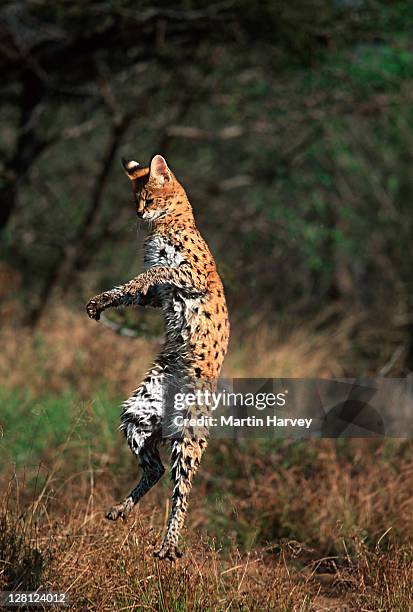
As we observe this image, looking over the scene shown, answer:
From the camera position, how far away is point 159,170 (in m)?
3.83

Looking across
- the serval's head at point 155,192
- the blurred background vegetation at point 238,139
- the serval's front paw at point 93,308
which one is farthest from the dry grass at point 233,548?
the blurred background vegetation at point 238,139

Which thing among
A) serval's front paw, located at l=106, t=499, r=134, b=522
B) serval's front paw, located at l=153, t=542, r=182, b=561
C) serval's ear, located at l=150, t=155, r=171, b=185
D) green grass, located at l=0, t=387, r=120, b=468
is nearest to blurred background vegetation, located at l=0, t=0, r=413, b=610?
green grass, located at l=0, t=387, r=120, b=468

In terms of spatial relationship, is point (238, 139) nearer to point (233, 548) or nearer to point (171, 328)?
point (233, 548)

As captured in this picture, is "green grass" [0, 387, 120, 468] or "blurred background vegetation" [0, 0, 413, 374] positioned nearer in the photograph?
"green grass" [0, 387, 120, 468]

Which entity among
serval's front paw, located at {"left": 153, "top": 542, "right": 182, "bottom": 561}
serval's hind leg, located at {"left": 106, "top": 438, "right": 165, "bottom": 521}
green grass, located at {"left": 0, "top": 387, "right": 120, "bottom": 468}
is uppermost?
green grass, located at {"left": 0, "top": 387, "right": 120, "bottom": 468}

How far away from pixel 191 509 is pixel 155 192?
→ 359 cm

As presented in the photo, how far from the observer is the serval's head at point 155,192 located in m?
3.86

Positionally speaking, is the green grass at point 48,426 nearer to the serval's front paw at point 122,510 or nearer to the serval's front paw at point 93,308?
the serval's front paw at point 122,510

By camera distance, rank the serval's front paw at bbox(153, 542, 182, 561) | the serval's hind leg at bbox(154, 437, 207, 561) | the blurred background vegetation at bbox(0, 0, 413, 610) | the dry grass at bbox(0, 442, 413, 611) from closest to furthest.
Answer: the serval's front paw at bbox(153, 542, 182, 561) → the serval's hind leg at bbox(154, 437, 207, 561) → the dry grass at bbox(0, 442, 413, 611) → the blurred background vegetation at bbox(0, 0, 413, 610)

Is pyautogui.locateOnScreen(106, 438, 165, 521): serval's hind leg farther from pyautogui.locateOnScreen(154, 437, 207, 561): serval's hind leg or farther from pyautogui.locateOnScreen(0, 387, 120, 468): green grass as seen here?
pyautogui.locateOnScreen(0, 387, 120, 468): green grass

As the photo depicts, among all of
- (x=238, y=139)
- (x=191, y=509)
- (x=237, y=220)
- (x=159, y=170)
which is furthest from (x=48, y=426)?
(x=238, y=139)

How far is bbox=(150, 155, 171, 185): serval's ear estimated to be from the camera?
3781 millimetres

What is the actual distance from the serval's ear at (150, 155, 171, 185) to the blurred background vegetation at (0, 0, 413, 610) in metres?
2.77

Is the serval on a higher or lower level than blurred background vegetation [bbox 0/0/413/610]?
lower
